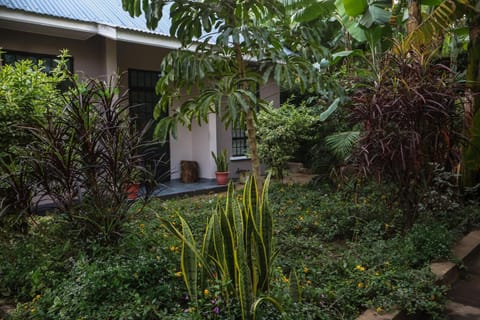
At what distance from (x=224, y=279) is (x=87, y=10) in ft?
22.8

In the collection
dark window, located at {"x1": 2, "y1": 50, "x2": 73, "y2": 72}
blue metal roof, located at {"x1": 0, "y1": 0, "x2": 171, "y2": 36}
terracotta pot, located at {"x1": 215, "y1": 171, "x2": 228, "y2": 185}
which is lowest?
terracotta pot, located at {"x1": 215, "y1": 171, "x2": 228, "y2": 185}

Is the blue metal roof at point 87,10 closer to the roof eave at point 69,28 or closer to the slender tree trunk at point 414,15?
the roof eave at point 69,28

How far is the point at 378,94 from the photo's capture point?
478 centimetres

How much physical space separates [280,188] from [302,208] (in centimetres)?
194

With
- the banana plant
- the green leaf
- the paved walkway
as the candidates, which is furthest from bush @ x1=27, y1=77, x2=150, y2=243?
the green leaf

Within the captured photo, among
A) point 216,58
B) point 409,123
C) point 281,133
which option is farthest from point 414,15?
point 216,58

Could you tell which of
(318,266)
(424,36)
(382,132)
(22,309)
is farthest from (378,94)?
(22,309)

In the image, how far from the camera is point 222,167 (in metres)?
9.98

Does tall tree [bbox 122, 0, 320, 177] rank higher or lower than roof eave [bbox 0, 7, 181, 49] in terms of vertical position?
lower

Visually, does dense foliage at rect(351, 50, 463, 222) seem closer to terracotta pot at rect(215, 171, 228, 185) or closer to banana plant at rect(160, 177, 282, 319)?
banana plant at rect(160, 177, 282, 319)

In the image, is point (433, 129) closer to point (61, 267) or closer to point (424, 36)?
point (424, 36)

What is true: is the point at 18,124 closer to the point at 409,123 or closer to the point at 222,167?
the point at 409,123

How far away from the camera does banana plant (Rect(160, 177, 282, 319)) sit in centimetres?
261

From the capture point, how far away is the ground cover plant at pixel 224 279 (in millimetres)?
2830
